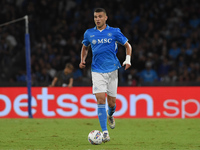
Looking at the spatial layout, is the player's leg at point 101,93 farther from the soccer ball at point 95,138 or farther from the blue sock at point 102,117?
the soccer ball at point 95,138

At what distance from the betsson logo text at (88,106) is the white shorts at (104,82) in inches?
239

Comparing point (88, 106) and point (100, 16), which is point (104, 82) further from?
point (88, 106)

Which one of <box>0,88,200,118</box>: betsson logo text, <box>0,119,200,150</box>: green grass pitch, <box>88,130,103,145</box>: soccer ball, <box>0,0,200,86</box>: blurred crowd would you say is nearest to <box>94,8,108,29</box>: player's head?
<box>88,130,103,145</box>: soccer ball

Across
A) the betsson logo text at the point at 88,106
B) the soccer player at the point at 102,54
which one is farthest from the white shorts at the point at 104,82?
the betsson logo text at the point at 88,106

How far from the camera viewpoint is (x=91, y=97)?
1441cm

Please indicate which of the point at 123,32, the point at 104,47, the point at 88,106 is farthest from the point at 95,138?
the point at 123,32

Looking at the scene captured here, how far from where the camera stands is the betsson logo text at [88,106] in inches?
563

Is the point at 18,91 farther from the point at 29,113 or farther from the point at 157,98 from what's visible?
the point at 157,98

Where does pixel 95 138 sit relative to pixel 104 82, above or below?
below

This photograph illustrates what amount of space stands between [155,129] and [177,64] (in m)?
7.56

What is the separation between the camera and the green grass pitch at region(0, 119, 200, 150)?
7504mm

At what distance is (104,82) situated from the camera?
8008 mm

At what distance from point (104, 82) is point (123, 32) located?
11.1 meters

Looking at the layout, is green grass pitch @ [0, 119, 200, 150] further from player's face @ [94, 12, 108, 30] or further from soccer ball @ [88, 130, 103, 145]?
player's face @ [94, 12, 108, 30]
